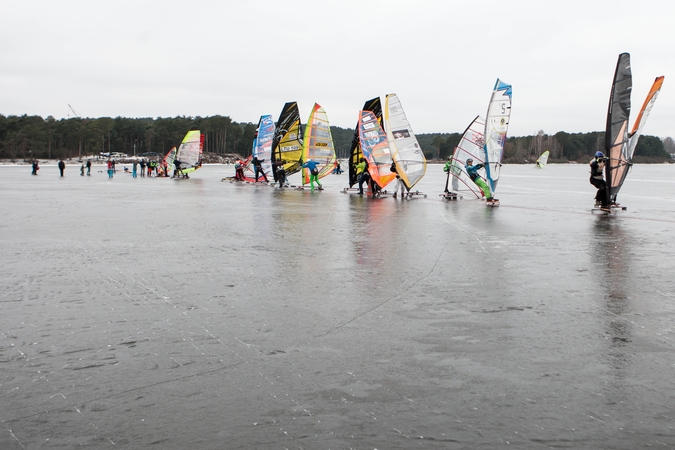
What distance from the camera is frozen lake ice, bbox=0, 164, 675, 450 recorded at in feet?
11.4

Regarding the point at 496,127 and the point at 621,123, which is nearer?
the point at 621,123

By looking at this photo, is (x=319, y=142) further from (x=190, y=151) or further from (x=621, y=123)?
(x=621, y=123)

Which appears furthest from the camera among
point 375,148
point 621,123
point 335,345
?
point 375,148

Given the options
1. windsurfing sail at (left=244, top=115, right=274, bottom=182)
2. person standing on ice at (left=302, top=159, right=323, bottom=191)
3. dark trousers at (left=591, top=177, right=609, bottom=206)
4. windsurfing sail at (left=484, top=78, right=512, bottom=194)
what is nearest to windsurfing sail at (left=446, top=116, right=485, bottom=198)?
windsurfing sail at (left=484, top=78, right=512, bottom=194)

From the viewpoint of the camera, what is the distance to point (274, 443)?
329 centimetres

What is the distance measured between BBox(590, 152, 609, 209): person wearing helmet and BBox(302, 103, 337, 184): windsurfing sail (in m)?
15.3

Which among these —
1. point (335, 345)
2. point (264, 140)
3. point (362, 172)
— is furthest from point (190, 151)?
point (335, 345)

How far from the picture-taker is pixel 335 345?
16.2 feet

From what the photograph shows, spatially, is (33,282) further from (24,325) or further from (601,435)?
(601,435)

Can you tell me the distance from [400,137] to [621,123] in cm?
921

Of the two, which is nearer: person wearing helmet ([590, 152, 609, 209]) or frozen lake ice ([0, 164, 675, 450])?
frozen lake ice ([0, 164, 675, 450])

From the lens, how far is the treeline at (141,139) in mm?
116812

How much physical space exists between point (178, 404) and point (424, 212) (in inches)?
573

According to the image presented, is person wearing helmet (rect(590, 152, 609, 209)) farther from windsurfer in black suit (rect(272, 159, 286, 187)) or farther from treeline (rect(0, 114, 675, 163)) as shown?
treeline (rect(0, 114, 675, 163))
